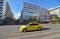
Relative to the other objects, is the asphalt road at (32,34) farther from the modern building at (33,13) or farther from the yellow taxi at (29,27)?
the modern building at (33,13)

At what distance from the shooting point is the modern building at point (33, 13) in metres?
116

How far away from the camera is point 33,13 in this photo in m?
126

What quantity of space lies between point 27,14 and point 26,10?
5544mm

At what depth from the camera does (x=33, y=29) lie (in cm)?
2138

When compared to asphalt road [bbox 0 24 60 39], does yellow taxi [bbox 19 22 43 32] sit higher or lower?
higher

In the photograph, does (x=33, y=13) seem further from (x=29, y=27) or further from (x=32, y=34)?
(x=32, y=34)

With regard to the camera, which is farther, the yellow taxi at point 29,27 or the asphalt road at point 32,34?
the yellow taxi at point 29,27

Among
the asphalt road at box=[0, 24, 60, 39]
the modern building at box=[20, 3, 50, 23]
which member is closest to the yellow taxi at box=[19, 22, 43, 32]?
the asphalt road at box=[0, 24, 60, 39]

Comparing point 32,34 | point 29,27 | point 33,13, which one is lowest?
point 32,34

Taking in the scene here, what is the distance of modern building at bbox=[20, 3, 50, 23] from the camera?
116 metres

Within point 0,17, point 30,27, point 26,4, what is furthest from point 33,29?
point 26,4

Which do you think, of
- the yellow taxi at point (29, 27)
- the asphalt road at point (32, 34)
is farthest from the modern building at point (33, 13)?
the asphalt road at point (32, 34)

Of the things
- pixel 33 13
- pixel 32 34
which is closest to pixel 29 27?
pixel 32 34

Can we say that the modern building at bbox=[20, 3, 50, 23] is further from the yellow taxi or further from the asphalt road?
the asphalt road
